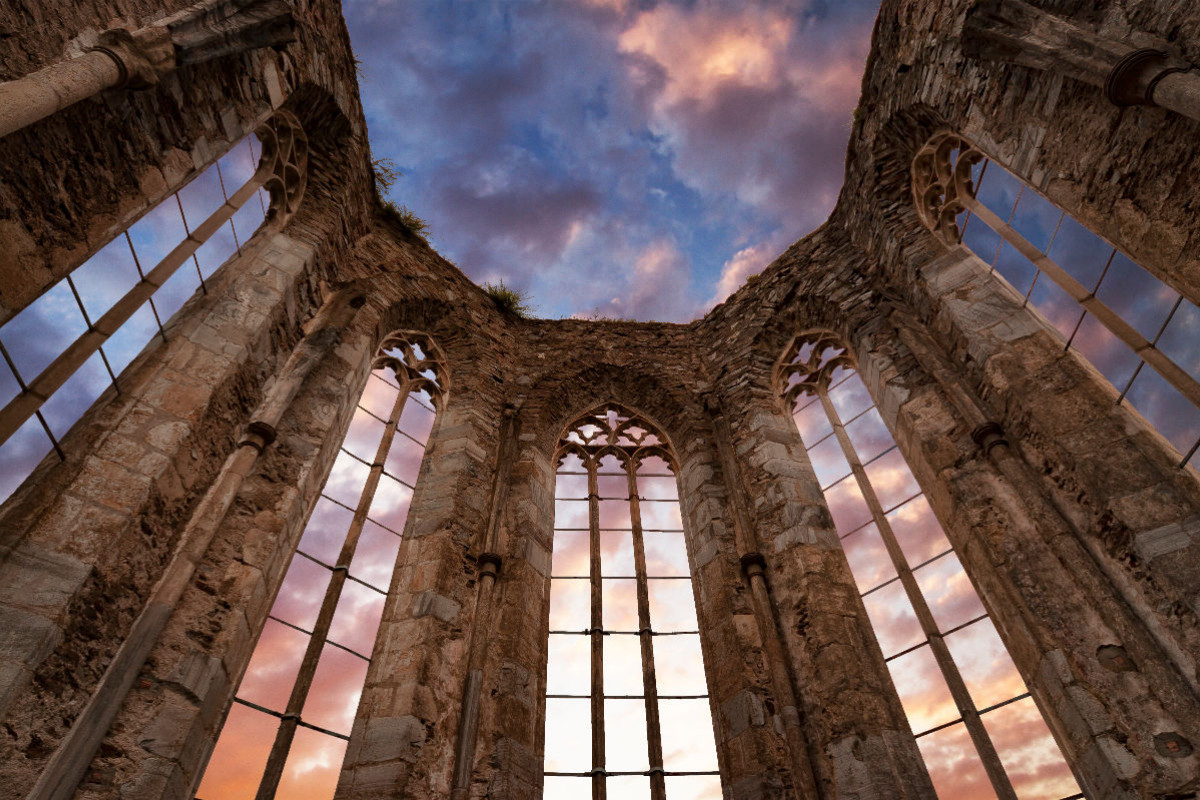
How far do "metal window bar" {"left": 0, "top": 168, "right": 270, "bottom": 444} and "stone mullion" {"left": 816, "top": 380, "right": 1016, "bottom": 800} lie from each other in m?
6.05

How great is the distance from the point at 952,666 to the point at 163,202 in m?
6.58

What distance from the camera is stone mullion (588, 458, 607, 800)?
17.0 feet

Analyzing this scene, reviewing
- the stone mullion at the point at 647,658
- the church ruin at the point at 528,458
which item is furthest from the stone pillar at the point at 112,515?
the stone mullion at the point at 647,658

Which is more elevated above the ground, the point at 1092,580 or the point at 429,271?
the point at 429,271

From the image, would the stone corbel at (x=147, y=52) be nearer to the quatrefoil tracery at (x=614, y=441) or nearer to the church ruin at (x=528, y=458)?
the church ruin at (x=528, y=458)

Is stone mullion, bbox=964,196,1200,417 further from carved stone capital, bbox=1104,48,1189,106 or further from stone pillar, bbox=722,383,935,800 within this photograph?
stone pillar, bbox=722,383,935,800

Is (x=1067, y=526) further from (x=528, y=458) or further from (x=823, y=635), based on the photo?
(x=528, y=458)

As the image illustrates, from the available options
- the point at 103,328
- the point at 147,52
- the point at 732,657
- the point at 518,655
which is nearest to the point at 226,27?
the point at 147,52

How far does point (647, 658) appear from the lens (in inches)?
237

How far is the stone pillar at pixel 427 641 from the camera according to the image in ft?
14.9

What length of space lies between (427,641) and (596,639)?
5.25 ft

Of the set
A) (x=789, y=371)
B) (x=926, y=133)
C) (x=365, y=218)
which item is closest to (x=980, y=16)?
(x=926, y=133)

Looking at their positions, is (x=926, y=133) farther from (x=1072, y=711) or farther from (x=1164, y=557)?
(x=1072, y=711)

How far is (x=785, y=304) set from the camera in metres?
8.46
